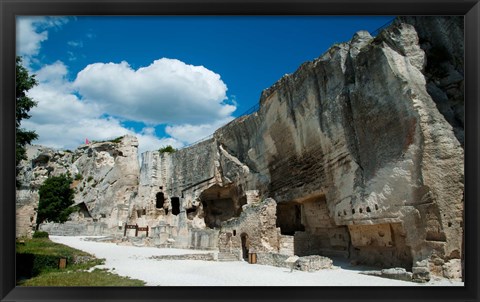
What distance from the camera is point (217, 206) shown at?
36.9m

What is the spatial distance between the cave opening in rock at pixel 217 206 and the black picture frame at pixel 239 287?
26.7 m

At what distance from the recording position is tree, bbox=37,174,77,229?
1585 inches

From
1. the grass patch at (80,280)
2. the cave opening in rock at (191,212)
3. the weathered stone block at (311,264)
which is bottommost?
the weathered stone block at (311,264)

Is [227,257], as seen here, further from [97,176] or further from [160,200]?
A: [97,176]

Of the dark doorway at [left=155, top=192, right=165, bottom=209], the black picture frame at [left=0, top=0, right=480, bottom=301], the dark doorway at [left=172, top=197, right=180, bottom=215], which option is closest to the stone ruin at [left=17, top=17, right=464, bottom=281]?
the dark doorway at [left=172, top=197, right=180, bottom=215]

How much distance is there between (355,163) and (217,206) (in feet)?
69.2

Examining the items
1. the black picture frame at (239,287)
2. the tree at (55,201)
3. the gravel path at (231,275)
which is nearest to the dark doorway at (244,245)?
the gravel path at (231,275)

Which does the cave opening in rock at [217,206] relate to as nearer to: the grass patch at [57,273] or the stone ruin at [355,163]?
the stone ruin at [355,163]

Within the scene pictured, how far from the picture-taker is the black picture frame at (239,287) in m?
7.05

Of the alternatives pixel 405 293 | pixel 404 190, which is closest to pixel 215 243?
pixel 404 190

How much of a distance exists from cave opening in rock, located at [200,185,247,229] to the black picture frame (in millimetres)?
26718

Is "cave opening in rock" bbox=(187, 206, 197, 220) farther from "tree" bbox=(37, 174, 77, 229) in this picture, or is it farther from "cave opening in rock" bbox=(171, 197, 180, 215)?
"tree" bbox=(37, 174, 77, 229)

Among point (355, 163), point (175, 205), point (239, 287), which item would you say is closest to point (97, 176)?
point (175, 205)
